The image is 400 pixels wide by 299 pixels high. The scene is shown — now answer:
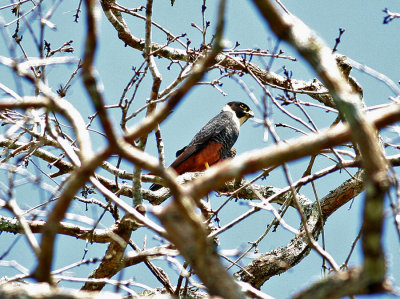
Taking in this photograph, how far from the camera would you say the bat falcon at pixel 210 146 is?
8672 mm

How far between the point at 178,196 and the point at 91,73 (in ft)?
1.51

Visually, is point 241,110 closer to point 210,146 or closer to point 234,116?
point 234,116

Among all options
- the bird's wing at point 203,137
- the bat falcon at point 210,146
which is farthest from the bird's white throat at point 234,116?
the bird's wing at point 203,137

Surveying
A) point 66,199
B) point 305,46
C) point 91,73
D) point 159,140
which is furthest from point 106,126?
point 159,140

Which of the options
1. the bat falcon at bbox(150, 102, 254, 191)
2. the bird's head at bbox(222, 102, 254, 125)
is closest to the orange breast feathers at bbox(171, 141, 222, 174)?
the bat falcon at bbox(150, 102, 254, 191)

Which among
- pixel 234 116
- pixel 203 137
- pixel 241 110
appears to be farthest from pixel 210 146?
pixel 241 110

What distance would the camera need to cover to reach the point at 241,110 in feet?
35.7

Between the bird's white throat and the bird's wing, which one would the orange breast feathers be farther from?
the bird's white throat

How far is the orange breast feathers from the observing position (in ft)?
28.2

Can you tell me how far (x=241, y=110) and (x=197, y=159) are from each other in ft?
8.38

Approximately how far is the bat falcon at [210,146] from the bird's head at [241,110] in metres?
0.35

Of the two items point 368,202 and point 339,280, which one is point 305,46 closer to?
point 368,202

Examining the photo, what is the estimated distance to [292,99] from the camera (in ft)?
13.0

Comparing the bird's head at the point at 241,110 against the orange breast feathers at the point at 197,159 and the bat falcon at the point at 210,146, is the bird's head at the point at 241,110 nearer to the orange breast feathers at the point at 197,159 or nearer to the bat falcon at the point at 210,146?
the bat falcon at the point at 210,146
